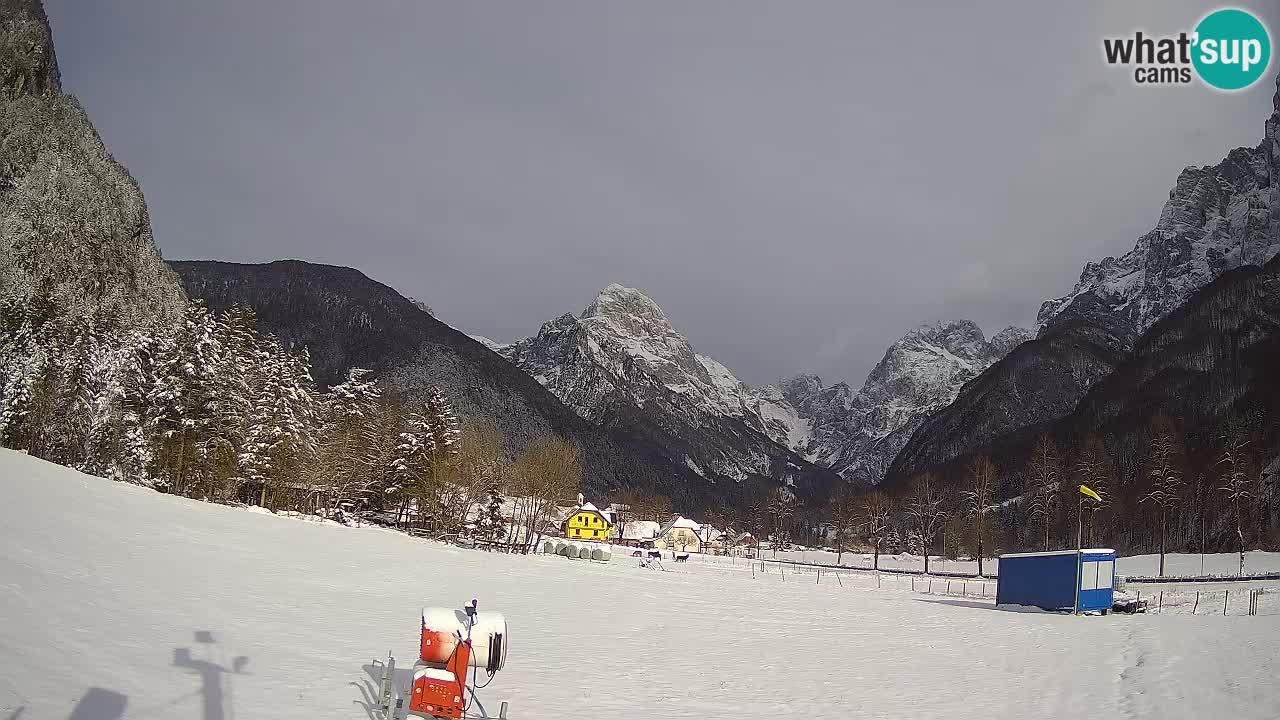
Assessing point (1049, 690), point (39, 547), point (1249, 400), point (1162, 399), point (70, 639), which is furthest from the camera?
point (1162, 399)

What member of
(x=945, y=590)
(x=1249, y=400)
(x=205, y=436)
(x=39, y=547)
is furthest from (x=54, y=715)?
(x=1249, y=400)

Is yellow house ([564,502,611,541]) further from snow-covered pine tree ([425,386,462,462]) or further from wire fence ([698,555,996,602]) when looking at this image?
wire fence ([698,555,996,602])

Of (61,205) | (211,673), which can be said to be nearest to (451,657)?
(211,673)

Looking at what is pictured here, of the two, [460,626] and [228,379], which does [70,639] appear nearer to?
[460,626]

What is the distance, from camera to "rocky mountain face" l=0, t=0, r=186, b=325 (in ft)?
272

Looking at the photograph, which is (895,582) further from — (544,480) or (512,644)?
(512,644)

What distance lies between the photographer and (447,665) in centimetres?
1353

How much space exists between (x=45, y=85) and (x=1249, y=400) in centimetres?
18070

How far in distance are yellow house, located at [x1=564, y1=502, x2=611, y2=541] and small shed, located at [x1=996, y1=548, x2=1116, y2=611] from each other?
297ft

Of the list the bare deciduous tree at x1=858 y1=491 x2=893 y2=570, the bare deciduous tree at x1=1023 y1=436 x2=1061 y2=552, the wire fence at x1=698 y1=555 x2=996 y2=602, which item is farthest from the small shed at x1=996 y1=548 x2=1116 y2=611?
the bare deciduous tree at x1=858 y1=491 x2=893 y2=570

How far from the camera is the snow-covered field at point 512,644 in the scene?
12898 mm

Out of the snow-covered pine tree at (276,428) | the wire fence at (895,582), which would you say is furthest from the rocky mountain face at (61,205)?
the wire fence at (895,582)

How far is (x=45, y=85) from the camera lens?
338 feet

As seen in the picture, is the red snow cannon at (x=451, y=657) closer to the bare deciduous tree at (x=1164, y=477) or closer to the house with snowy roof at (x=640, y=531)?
the bare deciduous tree at (x=1164, y=477)
